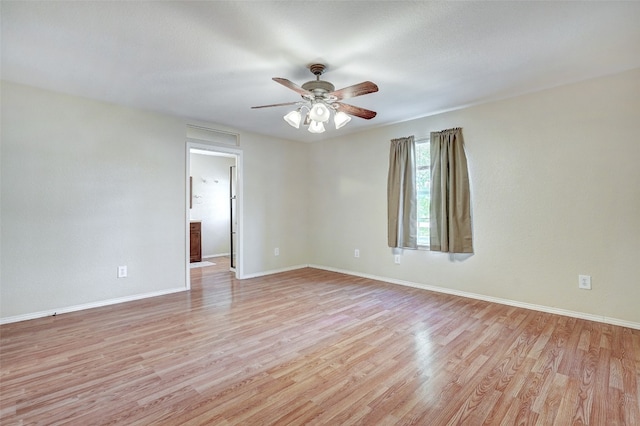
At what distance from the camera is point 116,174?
369 cm

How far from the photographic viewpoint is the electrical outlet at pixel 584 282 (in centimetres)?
304

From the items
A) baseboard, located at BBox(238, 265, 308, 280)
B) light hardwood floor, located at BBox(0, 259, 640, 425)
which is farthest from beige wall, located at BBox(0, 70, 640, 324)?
baseboard, located at BBox(238, 265, 308, 280)

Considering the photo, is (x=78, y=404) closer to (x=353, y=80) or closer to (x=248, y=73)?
(x=248, y=73)

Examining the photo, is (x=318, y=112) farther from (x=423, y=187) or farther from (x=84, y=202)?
(x=84, y=202)

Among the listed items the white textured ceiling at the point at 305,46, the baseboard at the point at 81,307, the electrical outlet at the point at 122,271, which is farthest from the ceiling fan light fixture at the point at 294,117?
the baseboard at the point at 81,307

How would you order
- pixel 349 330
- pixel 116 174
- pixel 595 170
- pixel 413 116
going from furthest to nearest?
pixel 413 116 < pixel 116 174 < pixel 595 170 < pixel 349 330

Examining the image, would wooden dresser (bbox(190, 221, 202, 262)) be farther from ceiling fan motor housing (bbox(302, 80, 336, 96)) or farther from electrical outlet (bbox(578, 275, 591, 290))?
electrical outlet (bbox(578, 275, 591, 290))

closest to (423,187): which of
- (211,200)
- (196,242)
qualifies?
(196,242)

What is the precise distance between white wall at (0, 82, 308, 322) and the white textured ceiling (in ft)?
1.20

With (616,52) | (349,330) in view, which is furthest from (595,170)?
(349,330)

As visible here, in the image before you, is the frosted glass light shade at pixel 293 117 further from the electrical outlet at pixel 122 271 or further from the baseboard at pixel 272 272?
the baseboard at pixel 272 272

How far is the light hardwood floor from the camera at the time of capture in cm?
168

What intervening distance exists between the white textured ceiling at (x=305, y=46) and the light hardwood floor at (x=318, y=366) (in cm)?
245

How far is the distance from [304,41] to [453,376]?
8.78ft
